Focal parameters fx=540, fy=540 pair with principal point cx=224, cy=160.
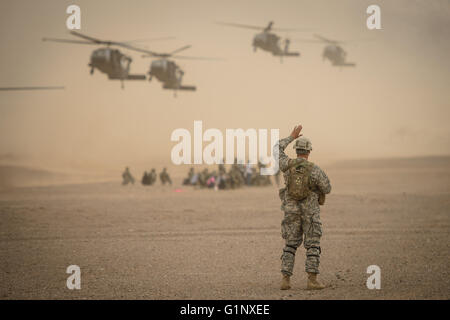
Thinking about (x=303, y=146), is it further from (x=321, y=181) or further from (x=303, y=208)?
(x=303, y=208)

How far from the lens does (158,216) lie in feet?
51.4

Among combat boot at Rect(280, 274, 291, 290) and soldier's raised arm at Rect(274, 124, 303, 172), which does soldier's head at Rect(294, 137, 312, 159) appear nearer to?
soldier's raised arm at Rect(274, 124, 303, 172)

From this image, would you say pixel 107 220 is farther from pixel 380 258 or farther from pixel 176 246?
pixel 380 258

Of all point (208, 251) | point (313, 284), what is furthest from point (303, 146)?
point (208, 251)

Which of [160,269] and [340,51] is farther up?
[340,51]

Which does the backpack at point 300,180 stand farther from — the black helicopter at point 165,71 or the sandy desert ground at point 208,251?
the black helicopter at point 165,71

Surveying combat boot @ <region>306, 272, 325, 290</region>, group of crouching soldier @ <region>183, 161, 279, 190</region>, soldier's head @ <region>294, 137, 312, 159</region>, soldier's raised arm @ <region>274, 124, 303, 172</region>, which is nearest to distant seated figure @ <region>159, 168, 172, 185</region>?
group of crouching soldier @ <region>183, 161, 279, 190</region>

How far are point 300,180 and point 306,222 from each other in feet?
1.67

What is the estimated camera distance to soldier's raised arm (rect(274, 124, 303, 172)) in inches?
257

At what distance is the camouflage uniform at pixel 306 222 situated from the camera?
6418 mm

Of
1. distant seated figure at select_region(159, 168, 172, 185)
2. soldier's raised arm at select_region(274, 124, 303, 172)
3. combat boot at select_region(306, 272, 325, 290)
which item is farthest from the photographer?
distant seated figure at select_region(159, 168, 172, 185)

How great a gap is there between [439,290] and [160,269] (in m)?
3.89

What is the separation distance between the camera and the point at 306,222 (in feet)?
21.2
